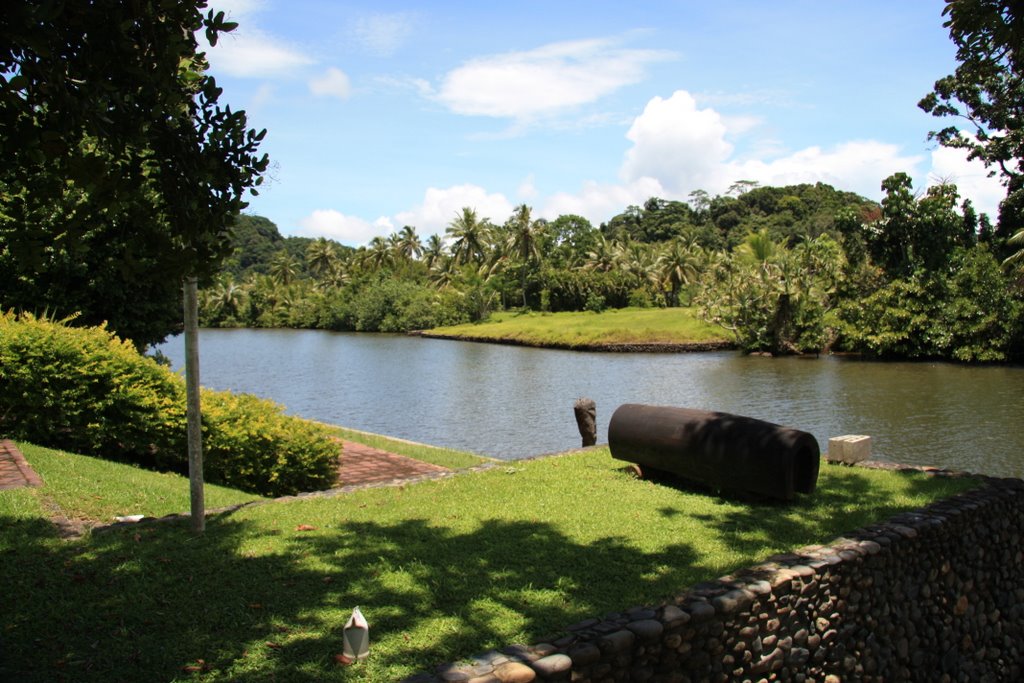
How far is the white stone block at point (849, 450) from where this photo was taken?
34.7ft

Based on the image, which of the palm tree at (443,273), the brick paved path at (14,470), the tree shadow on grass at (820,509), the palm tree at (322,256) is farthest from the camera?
the palm tree at (322,256)

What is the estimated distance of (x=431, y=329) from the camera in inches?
2835

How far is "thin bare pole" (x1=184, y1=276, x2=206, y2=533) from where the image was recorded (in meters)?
6.68

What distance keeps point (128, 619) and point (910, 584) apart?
22.3 ft

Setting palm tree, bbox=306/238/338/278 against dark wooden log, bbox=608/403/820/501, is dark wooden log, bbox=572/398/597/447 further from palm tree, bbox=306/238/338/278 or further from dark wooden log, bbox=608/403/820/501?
palm tree, bbox=306/238/338/278

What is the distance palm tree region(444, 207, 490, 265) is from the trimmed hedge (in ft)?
255

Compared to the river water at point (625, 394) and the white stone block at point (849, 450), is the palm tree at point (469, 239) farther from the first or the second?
the white stone block at point (849, 450)

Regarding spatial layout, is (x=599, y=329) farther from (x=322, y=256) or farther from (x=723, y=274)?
(x=322, y=256)

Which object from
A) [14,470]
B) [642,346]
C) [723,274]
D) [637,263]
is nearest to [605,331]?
[642,346]

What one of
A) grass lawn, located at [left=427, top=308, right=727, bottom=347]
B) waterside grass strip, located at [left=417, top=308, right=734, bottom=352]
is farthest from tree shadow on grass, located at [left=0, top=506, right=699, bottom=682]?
grass lawn, located at [left=427, top=308, right=727, bottom=347]

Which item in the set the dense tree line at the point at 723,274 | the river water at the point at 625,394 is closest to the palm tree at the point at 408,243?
the dense tree line at the point at 723,274

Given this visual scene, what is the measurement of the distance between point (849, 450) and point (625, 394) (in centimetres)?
1861

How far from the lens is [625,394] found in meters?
Result: 29.2

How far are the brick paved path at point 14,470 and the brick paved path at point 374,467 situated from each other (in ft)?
13.5
